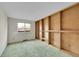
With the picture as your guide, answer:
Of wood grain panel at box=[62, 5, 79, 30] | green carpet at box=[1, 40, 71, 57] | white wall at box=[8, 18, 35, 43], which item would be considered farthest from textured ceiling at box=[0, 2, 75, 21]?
white wall at box=[8, 18, 35, 43]

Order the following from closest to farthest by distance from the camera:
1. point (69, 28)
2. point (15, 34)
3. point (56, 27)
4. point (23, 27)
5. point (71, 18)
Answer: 1. point (71, 18)
2. point (69, 28)
3. point (56, 27)
4. point (15, 34)
5. point (23, 27)

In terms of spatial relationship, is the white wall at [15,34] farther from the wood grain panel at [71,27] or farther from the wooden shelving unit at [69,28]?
the wood grain panel at [71,27]

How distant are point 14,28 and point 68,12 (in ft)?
15.0

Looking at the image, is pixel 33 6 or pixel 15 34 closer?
pixel 33 6

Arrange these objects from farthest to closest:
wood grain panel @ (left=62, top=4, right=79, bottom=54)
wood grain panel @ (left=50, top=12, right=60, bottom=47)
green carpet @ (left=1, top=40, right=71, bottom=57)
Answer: wood grain panel @ (left=50, top=12, right=60, bottom=47) → green carpet @ (left=1, top=40, right=71, bottom=57) → wood grain panel @ (left=62, top=4, right=79, bottom=54)

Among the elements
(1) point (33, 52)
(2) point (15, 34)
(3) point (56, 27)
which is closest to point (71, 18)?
(3) point (56, 27)

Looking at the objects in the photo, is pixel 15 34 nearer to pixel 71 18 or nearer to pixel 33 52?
pixel 33 52

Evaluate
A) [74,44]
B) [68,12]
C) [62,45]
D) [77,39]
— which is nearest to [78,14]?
[68,12]

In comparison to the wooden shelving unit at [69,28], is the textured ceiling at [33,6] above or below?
above

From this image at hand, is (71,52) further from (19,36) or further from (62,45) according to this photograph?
(19,36)

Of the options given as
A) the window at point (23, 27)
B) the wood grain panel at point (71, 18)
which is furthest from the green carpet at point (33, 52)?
the window at point (23, 27)

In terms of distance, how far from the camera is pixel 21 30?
7621mm

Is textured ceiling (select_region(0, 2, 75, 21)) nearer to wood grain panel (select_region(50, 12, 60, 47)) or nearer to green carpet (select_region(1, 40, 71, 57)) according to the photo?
wood grain panel (select_region(50, 12, 60, 47))

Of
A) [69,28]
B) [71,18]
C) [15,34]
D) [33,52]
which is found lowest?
[33,52]
